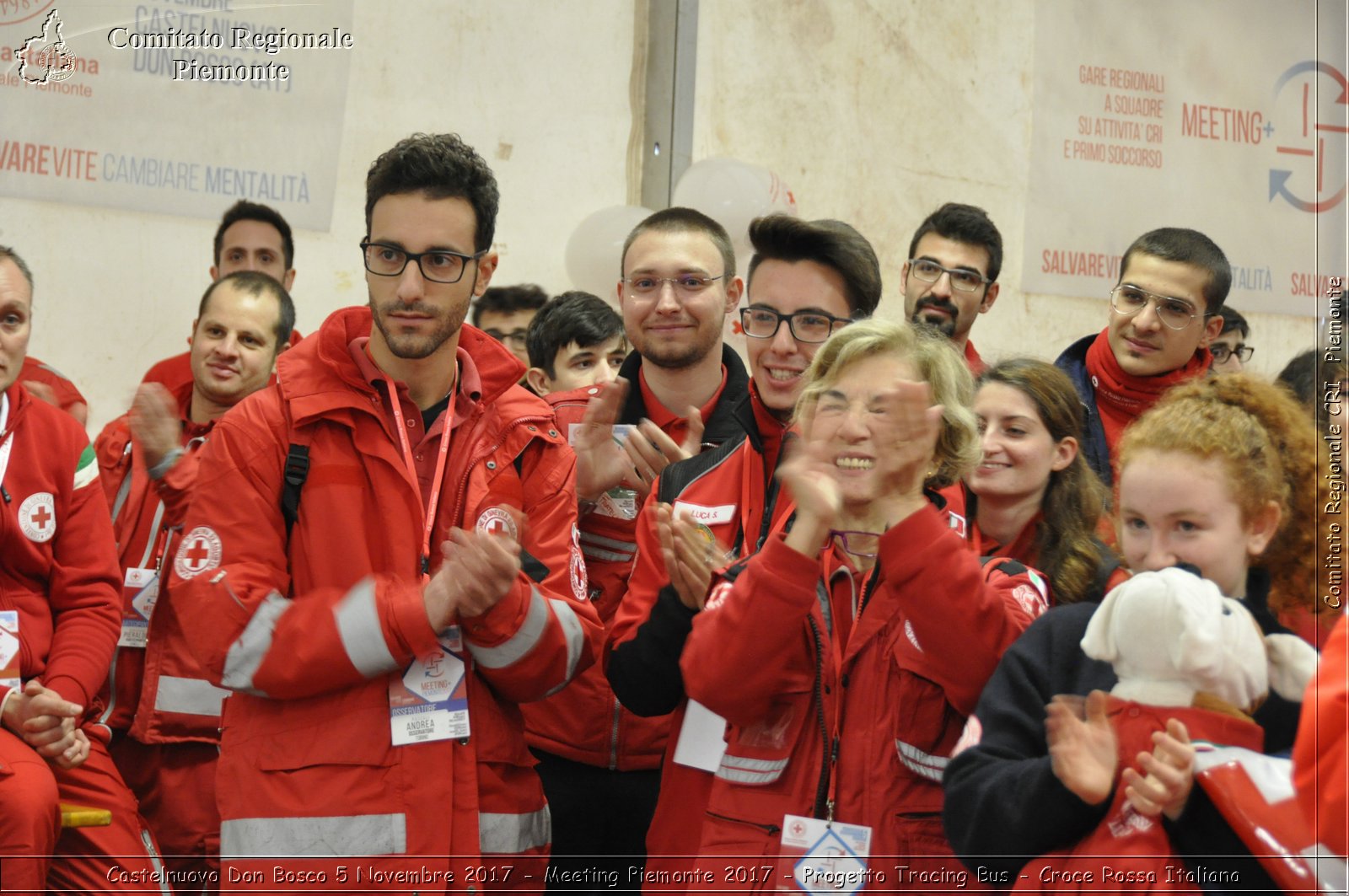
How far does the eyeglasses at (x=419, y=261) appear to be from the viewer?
2646 millimetres

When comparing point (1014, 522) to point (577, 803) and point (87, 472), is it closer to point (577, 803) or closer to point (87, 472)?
point (577, 803)

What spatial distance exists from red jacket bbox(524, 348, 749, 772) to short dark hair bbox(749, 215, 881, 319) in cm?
38

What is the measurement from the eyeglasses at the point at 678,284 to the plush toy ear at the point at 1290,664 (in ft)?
5.60

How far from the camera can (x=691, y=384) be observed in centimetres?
323

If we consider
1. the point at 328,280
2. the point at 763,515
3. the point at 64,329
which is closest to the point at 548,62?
the point at 328,280

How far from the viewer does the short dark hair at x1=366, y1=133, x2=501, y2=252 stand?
2.70 m

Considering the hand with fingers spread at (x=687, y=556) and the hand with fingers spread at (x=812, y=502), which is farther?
the hand with fingers spread at (x=687, y=556)

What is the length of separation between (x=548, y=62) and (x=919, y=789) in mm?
4328

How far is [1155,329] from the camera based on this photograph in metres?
3.54

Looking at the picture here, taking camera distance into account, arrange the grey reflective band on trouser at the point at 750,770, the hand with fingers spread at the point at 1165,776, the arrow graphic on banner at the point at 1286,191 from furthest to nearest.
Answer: the arrow graphic on banner at the point at 1286,191
the grey reflective band on trouser at the point at 750,770
the hand with fingers spread at the point at 1165,776

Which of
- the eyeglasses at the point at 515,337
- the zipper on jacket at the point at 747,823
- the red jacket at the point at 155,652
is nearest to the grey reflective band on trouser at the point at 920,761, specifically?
the zipper on jacket at the point at 747,823

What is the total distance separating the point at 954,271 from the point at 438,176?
73.8 inches

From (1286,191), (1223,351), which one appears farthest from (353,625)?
(1286,191)

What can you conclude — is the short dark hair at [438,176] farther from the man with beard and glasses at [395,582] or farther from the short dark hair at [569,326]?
the short dark hair at [569,326]
